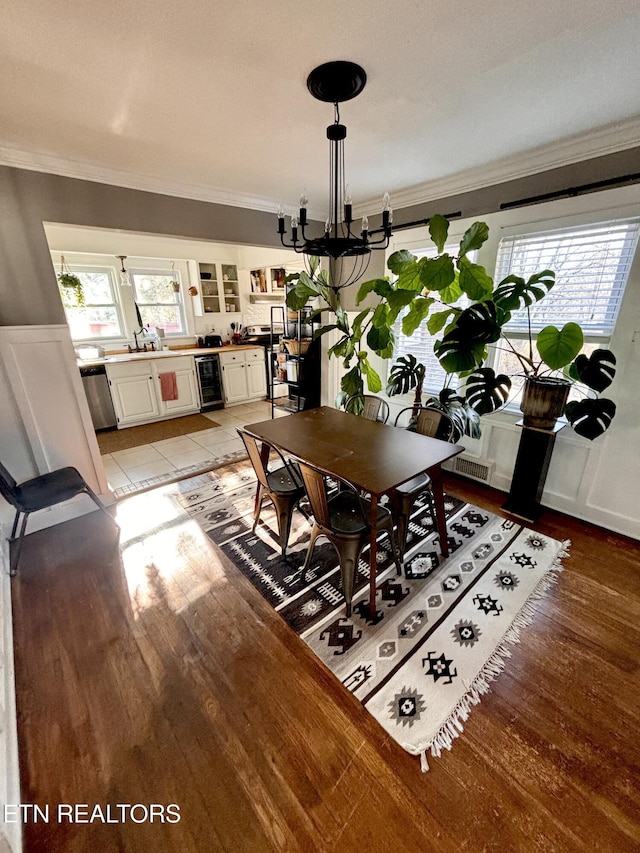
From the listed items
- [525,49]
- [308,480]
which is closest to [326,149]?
[525,49]

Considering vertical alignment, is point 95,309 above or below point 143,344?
above

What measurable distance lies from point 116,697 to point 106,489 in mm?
1843

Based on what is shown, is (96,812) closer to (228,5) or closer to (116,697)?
(116,697)

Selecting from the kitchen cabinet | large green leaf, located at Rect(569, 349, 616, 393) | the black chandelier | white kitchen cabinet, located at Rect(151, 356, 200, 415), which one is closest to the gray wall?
the black chandelier

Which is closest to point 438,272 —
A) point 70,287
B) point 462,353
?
point 462,353

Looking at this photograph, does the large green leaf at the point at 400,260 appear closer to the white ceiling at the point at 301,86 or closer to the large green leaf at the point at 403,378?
the white ceiling at the point at 301,86

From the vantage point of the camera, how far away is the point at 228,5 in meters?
1.10

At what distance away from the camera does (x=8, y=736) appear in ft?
4.18

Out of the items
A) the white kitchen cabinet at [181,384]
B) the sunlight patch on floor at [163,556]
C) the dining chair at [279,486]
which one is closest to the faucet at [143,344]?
the white kitchen cabinet at [181,384]

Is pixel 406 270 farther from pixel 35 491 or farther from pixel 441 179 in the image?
pixel 35 491

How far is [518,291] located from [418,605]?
202cm

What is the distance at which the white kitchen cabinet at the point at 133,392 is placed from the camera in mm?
4383

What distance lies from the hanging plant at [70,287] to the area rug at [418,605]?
371cm

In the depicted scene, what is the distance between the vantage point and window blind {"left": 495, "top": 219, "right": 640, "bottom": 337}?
2133 millimetres
